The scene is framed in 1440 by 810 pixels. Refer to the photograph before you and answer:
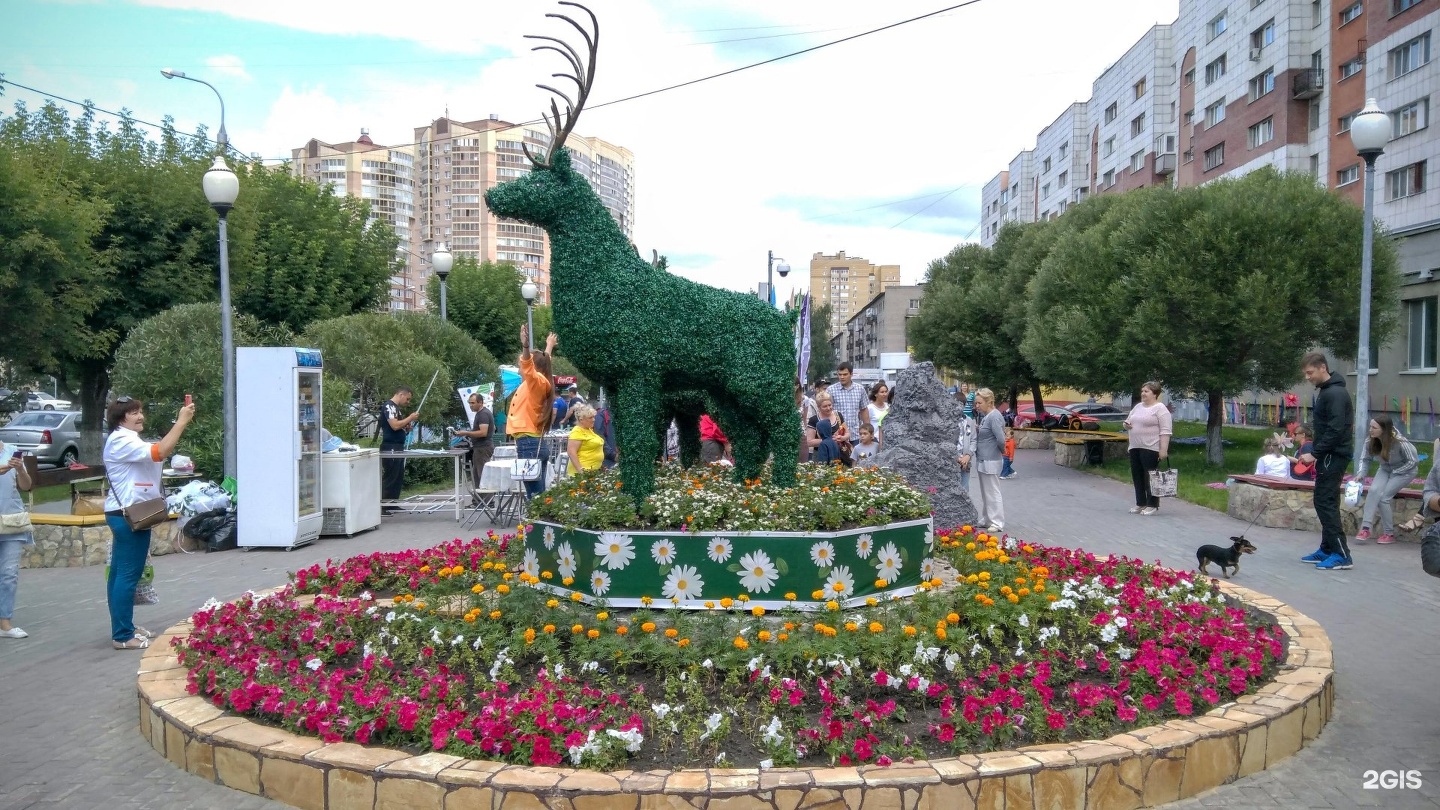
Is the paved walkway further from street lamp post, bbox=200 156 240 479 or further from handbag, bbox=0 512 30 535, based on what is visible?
street lamp post, bbox=200 156 240 479

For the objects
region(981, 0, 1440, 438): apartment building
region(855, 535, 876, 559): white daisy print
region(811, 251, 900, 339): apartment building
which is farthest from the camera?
region(811, 251, 900, 339): apartment building

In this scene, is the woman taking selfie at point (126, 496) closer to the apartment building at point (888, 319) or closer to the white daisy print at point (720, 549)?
the white daisy print at point (720, 549)

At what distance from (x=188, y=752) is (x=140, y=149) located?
69.5 feet

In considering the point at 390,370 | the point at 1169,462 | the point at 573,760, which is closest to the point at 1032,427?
the point at 1169,462

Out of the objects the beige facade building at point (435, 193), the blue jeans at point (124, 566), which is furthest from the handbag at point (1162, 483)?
the beige facade building at point (435, 193)

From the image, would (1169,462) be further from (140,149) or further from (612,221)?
(140,149)

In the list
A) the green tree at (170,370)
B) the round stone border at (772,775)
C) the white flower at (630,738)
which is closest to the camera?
the round stone border at (772,775)

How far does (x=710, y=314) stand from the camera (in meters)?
6.37

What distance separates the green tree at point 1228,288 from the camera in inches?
683

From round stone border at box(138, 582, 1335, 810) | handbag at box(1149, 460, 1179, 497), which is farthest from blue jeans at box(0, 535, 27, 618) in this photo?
handbag at box(1149, 460, 1179, 497)

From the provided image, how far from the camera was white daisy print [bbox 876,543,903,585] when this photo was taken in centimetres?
623

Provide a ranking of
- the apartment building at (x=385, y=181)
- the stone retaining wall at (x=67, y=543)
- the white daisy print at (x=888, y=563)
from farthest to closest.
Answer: the apartment building at (x=385, y=181) → the stone retaining wall at (x=67, y=543) → the white daisy print at (x=888, y=563)

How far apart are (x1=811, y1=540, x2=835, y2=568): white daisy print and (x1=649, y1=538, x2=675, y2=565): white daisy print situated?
0.91 metres

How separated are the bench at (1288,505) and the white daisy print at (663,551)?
8.89 metres
